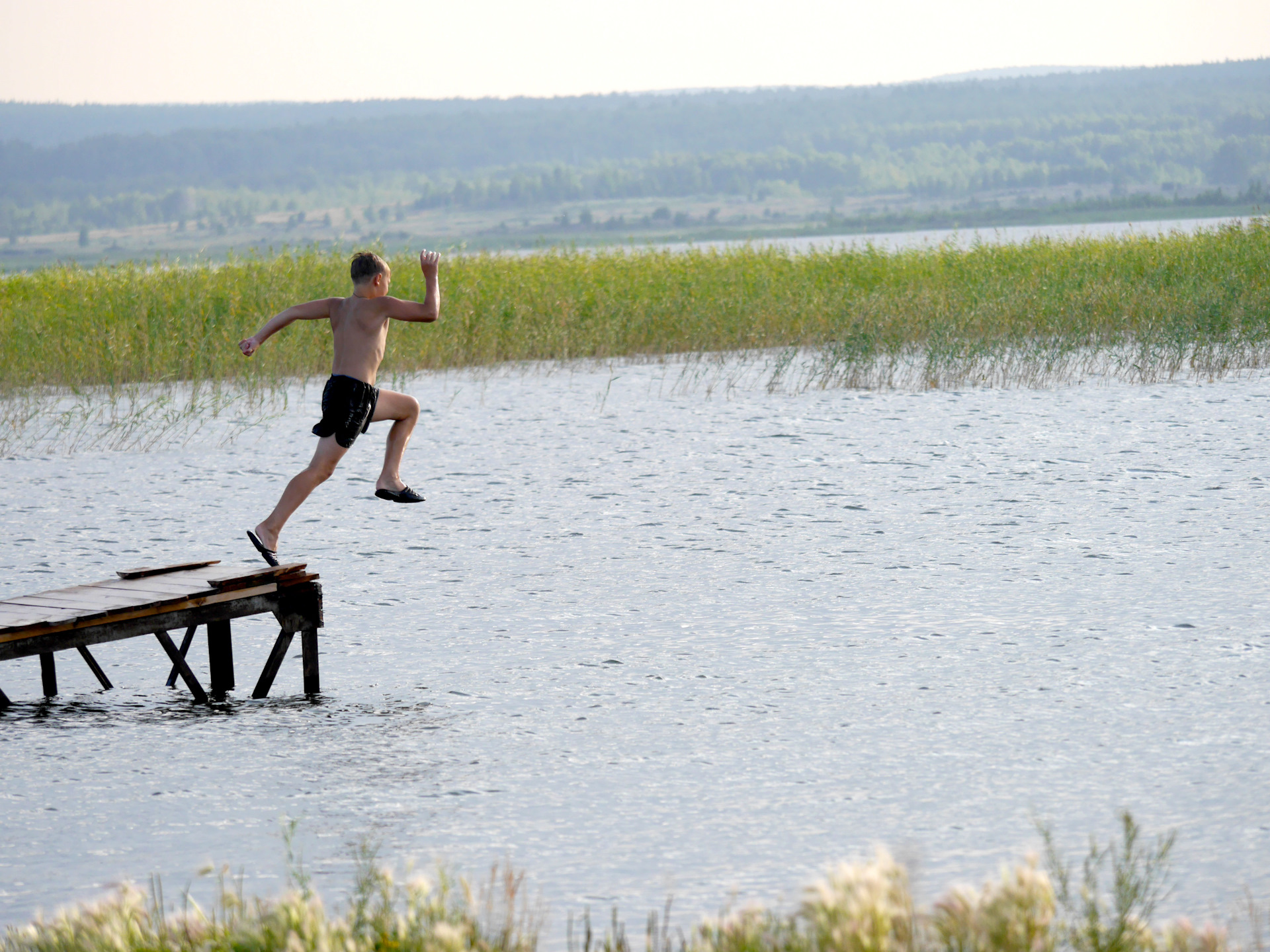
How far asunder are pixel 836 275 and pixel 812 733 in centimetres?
1697

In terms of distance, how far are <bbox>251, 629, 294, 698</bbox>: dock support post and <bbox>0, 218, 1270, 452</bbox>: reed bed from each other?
897 cm

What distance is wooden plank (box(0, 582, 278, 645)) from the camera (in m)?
5.07

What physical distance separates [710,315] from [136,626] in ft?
45.2

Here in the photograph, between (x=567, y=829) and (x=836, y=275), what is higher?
(x=836, y=275)

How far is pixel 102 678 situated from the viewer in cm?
582

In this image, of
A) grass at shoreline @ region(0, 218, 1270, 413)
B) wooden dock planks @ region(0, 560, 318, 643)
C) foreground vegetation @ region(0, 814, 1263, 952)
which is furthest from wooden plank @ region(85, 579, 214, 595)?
grass at shoreline @ region(0, 218, 1270, 413)

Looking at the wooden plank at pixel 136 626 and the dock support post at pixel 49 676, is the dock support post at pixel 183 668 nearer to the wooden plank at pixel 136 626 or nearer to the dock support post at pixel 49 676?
the wooden plank at pixel 136 626

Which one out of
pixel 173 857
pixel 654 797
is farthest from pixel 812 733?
pixel 173 857

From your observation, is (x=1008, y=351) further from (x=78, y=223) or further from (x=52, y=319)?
(x=78, y=223)

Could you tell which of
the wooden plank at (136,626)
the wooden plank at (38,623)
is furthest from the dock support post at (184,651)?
the wooden plank at (38,623)

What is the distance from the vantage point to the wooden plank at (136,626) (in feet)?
16.7

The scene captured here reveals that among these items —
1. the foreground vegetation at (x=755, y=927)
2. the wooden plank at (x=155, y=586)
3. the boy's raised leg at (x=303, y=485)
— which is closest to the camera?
the foreground vegetation at (x=755, y=927)

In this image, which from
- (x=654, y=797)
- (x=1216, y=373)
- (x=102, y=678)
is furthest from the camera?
(x=1216, y=373)

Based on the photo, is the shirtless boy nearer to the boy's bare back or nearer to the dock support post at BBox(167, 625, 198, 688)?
the boy's bare back
